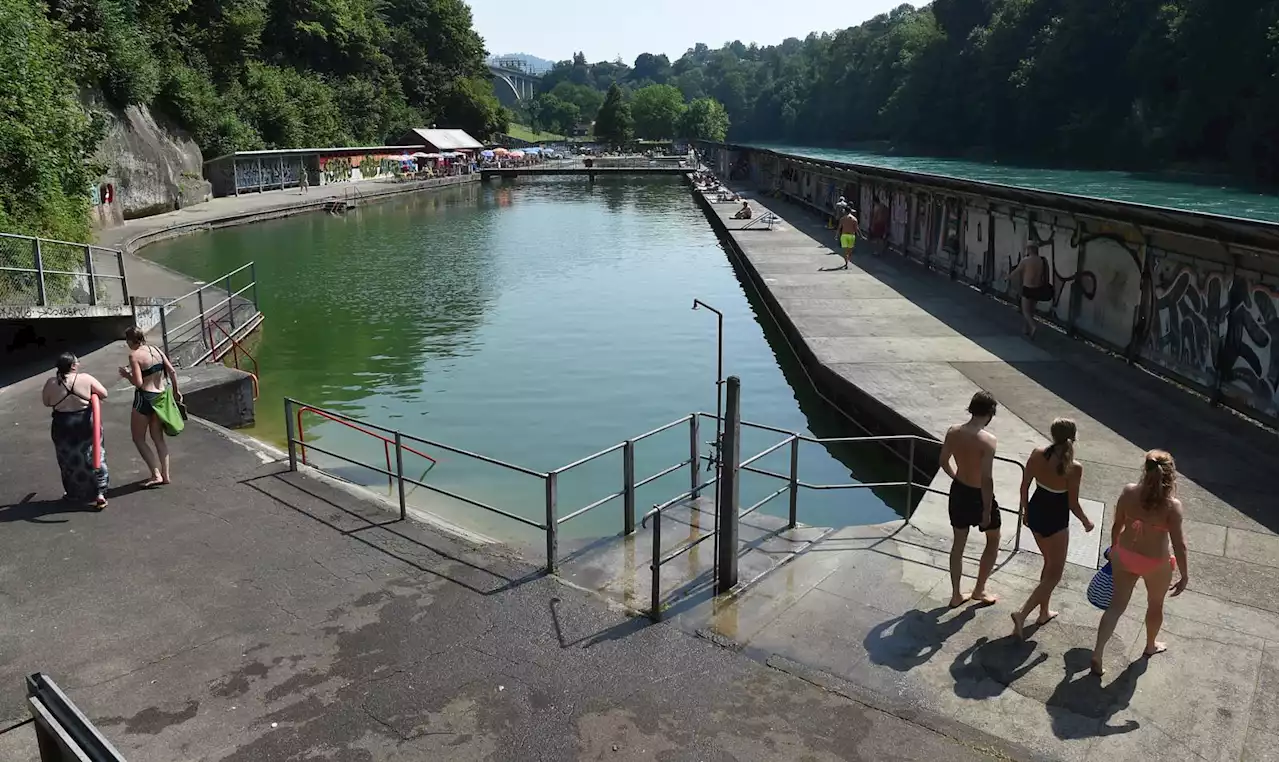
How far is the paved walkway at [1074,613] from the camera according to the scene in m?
5.80

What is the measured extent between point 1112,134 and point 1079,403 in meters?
73.6

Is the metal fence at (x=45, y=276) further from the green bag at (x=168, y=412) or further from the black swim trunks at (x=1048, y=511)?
the black swim trunks at (x=1048, y=511)

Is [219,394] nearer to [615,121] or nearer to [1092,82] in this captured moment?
[1092,82]

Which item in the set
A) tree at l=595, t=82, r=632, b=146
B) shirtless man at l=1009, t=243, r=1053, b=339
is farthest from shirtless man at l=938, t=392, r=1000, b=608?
tree at l=595, t=82, r=632, b=146

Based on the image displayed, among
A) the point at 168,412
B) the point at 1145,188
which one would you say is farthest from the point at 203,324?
the point at 1145,188

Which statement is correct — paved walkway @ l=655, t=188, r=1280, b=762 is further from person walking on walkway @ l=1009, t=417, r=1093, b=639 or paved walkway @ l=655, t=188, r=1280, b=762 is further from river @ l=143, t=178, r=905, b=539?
river @ l=143, t=178, r=905, b=539

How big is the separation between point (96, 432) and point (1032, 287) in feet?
49.1

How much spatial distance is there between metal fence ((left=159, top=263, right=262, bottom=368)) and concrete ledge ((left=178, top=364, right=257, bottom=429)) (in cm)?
144

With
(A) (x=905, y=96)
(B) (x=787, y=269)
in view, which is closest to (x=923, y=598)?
(B) (x=787, y=269)

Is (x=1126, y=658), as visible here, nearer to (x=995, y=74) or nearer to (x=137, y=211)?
(x=137, y=211)

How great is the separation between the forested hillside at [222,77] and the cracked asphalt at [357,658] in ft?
41.6

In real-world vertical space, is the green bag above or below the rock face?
below

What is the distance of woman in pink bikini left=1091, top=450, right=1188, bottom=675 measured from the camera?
229 inches

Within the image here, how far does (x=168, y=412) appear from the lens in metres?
9.65
